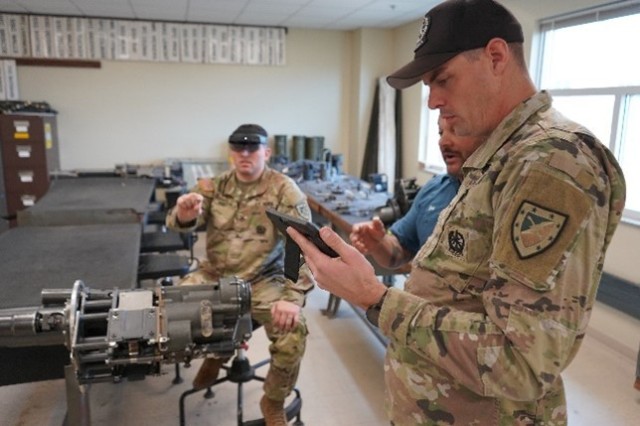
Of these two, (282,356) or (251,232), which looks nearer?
(282,356)

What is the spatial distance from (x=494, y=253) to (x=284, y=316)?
153 cm

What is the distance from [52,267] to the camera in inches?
79.1

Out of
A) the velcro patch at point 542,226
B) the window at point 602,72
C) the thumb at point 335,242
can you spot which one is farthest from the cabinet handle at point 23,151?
the velcro patch at point 542,226

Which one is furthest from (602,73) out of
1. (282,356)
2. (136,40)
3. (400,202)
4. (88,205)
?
(136,40)

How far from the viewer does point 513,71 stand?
874 mm

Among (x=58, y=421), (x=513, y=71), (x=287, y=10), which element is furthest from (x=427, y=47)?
(x=287, y=10)

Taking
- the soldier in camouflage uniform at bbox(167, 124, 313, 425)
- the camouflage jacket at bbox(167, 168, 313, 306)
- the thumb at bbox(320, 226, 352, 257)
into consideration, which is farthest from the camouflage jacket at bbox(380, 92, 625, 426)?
the camouflage jacket at bbox(167, 168, 313, 306)

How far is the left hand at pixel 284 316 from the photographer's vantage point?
2.16 m

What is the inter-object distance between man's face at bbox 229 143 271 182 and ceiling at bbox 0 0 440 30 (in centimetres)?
283

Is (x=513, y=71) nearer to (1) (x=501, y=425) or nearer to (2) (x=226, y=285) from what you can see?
(1) (x=501, y=425)

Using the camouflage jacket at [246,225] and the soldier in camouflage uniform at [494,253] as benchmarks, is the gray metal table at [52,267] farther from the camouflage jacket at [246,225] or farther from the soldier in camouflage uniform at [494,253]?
the soldier in camouflage uniform at [494,253]

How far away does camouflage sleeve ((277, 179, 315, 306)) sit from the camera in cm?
234

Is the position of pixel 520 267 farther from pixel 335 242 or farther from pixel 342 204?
pixel 342 204

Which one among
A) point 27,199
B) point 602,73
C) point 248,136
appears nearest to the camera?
point 248,136
